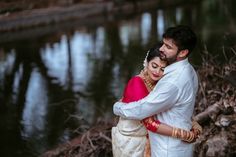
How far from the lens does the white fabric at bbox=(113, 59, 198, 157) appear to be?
386 centimetres

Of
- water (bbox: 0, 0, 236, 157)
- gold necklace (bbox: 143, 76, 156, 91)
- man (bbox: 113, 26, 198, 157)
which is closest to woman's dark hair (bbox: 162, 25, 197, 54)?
man (bbox: 113, 26, 198, 157)

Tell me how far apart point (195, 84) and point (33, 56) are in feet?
43.4

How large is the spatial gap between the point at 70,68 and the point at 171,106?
36.9ft

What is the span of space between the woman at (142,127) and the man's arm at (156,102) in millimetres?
103

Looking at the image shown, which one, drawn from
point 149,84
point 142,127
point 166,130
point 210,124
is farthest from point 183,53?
point 210,124

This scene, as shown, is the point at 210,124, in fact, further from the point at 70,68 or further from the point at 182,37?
the point at 70,68

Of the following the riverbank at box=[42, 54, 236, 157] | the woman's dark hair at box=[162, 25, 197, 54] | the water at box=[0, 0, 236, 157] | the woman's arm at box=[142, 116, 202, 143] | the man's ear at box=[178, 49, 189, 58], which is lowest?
the water at box=[0, 0, 236, 157]

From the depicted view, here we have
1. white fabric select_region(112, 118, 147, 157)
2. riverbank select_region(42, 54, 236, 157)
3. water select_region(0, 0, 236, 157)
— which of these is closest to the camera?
white fabric select_region(112, 118, 147, 157)

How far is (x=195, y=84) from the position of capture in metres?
4.09

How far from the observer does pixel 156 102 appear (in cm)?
385

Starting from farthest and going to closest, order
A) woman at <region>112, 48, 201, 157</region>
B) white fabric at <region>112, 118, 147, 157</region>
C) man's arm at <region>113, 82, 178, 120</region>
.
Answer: white fabric at <region>112, 118, 147, 157</region>
woman at <region>112, 48, 201, 157</region>
man's arm at <region>113, 82, 178, 120</region>

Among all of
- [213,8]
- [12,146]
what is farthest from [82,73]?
[213,8]

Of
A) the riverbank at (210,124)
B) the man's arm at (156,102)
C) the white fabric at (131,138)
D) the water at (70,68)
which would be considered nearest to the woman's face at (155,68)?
the man's arm at (156,102)

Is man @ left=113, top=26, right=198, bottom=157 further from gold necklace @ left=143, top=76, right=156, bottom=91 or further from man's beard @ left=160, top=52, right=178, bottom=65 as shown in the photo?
gold necklace @ left=143, top=76, right=156, bottom=91
